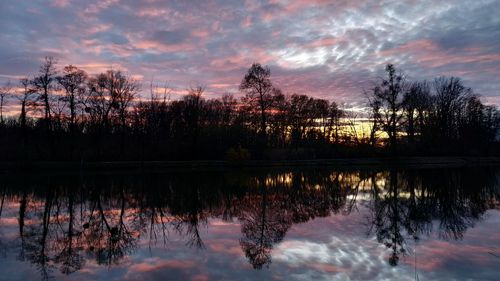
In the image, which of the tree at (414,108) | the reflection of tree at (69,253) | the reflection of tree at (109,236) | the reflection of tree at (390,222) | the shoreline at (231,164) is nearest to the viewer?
the reflection of tree at (69,253)

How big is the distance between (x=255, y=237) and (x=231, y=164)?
38.3 metres

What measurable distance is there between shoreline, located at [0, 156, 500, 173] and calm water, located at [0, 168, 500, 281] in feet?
85.4

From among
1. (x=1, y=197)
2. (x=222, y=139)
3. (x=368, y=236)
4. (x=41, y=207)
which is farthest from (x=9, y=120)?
(x=368, y=236)

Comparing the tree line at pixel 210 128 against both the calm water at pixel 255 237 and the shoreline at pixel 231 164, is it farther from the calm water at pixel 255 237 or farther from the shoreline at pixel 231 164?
the calm water at pixel 255 237

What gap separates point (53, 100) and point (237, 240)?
2089 inches

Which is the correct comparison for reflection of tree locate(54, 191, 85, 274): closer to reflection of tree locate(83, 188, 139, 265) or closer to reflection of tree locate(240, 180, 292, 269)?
reflection of tree locate(83, 188, 139, 265)

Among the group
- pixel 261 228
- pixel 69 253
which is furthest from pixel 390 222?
pixel 69 253

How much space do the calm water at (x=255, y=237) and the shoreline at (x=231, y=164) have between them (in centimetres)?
2602

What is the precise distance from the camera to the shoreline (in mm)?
47188

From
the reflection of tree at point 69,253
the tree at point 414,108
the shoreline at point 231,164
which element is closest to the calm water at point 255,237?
the reflection of tree at point 69,253

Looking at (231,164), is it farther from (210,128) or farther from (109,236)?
(109,236)

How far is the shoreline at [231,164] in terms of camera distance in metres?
47.2

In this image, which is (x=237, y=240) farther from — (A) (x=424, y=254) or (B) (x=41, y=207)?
(B) (x=41, y=207)

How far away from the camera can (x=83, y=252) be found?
423 inches
